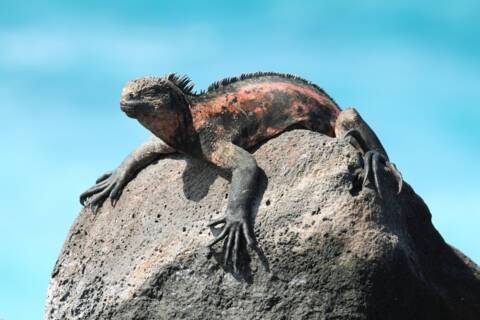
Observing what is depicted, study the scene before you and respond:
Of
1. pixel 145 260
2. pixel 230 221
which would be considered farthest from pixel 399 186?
pixel 145 260

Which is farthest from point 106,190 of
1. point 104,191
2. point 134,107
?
point 134,107

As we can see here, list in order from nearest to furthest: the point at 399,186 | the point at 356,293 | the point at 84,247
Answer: the point at 356,293
the point at 399,186
the point at 84,247

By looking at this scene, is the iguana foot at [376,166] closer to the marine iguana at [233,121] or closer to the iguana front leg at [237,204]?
the marine iguana at [233,121]

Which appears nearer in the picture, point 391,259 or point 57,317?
point 391,259

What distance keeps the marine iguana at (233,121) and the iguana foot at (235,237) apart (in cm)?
9

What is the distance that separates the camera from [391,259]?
9812mm

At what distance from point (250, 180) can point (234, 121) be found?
864mm

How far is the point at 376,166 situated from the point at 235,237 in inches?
53.8

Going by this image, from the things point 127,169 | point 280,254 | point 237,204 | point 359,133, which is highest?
point 359,133

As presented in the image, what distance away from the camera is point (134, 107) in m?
10.6

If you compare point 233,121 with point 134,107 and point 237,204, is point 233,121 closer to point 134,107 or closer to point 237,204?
point 134,107

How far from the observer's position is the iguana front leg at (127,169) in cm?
1149

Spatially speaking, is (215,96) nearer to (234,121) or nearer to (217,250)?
(234,121)

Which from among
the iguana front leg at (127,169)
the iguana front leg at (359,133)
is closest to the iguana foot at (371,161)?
the iguana front leg at (359,133)
